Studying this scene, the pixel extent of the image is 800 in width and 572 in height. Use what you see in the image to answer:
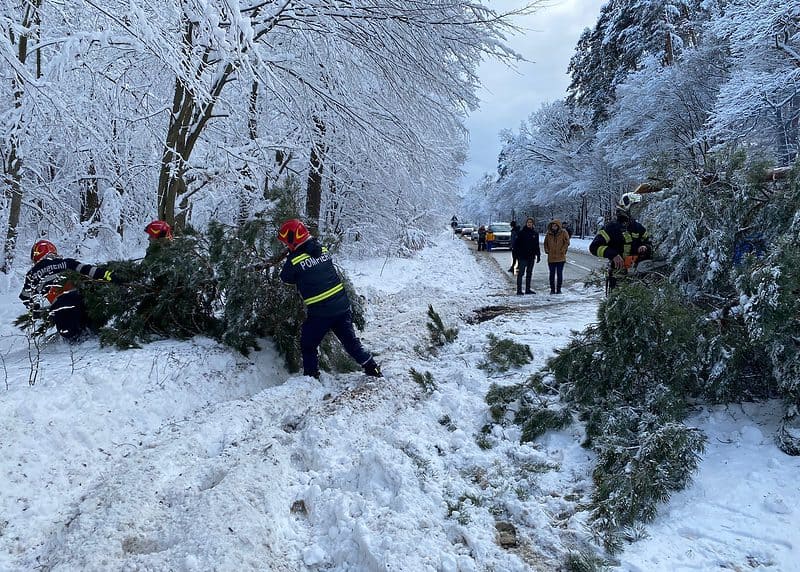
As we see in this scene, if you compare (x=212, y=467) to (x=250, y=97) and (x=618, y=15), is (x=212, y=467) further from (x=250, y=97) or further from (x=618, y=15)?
(x=618, y=15)

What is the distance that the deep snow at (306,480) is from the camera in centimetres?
231

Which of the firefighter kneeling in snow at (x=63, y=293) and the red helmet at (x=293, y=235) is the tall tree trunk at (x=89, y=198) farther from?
the red helmet at (x=293, y=235)

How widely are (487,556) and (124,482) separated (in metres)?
2.17

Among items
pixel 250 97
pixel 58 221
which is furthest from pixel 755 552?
pixel 58 221

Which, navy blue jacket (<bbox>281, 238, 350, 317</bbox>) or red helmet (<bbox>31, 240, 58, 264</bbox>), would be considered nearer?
navy blue jacket (<bbox>281, 238, 350, 317</bbox>)

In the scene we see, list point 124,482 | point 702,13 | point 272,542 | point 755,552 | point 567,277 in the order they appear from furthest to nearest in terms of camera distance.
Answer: point 702,13, point 567,277, point 124,482, point 272,542, point 755,552

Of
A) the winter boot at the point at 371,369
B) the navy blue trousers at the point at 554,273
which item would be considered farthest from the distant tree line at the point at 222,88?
the navy blue trousers at the point at 554,273

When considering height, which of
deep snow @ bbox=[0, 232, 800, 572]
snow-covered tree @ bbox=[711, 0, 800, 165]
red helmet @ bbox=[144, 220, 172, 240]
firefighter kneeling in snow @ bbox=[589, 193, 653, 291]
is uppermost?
snow-covered tree @ bbox=[711, 0, 800, 165]

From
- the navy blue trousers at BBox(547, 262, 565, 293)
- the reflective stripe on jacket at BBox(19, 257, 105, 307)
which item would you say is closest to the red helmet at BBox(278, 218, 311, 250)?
the reflective stripe on jacket at BBox(19, 257, 105, 307)

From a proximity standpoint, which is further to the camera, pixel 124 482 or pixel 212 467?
pixel 212 467

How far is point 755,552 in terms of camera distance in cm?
224

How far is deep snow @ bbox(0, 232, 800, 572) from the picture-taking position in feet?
7.57

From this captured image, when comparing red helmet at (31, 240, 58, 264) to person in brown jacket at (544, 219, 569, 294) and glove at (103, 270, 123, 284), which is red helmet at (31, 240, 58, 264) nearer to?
glove at (103, 270, 123, 284)

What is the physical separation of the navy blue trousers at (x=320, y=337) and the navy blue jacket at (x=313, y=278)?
4.0 inches
